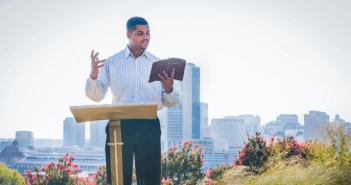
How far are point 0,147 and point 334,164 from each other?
4496 inches

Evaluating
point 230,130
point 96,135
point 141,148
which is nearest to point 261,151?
point 141,148

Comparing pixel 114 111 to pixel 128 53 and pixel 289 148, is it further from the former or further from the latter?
pixel 289 148

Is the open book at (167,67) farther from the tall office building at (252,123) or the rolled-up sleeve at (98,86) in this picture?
Answer: the tall office building at (252,123)

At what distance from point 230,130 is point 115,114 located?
12228 centimetres

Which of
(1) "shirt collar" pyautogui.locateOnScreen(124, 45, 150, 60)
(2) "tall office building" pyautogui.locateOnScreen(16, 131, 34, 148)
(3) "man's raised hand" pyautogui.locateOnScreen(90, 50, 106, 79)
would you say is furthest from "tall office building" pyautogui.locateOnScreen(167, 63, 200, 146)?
(3) "man's raised hand" pyautogui.locateOnScreen(90, 50, 106, 79)

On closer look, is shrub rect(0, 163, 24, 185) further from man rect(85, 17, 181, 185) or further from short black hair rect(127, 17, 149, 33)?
short black hair rect(127, 17, 149, 33)

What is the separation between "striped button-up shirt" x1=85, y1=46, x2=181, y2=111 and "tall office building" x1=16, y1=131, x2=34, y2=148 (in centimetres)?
11776

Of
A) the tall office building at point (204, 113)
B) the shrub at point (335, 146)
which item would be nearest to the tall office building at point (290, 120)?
the tall office building at point (204, 113)

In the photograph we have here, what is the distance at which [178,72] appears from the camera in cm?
206

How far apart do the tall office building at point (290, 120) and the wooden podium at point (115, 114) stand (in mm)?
132082

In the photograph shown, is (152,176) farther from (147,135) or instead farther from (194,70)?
(194,70)

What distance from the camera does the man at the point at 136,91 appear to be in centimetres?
215

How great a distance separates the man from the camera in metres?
2.15

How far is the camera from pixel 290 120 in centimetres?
13312
